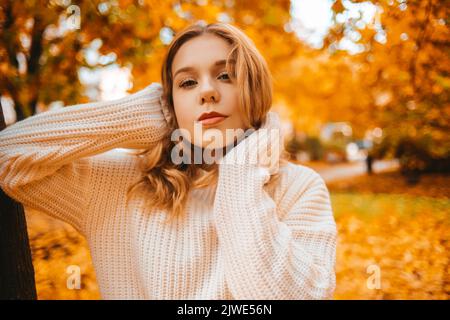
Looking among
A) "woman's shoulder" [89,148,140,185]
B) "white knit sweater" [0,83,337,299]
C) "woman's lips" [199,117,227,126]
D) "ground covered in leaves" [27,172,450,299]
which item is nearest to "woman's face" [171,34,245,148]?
"woman's lips" [199,117,227,126]

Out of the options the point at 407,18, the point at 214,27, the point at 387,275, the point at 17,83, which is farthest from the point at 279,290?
the point at 17,83

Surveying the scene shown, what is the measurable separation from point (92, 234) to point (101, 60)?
2628 mm

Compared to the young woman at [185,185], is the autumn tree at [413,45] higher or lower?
higher

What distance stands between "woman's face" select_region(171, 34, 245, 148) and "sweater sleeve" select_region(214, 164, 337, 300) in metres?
0.19

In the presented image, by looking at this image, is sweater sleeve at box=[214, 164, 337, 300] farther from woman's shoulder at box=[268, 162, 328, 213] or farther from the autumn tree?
the autumn tree

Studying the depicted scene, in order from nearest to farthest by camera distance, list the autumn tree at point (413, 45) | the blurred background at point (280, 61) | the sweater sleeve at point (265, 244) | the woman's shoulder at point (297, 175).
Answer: the sweater sleeve at point (265, 244)
the woman's shoulder at point (297, 175)
the autumn tree at point (413, 45)
the blurred background at point (280, 61)

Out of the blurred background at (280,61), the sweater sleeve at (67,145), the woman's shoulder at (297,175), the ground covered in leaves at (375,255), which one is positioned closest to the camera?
the sweater sleeve at (67,145)

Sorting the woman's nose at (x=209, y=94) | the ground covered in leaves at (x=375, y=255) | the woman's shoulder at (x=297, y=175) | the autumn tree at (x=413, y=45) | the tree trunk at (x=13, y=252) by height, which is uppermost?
the autumn tree at (x=413, y=45)

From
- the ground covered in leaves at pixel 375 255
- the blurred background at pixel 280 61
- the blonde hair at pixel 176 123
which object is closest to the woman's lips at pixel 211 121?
the blonde hair at pixel 176 123

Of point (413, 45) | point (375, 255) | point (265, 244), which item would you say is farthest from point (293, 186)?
point (375, 255)

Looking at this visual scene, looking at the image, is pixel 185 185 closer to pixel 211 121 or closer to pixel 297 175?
pixel 211 121

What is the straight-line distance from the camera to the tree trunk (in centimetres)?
148

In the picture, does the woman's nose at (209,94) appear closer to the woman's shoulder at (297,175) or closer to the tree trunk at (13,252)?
the woman's shoulder at (297,175)

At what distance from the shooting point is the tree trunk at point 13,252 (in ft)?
4.85
